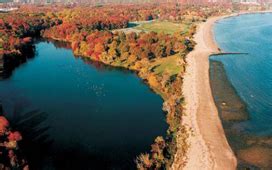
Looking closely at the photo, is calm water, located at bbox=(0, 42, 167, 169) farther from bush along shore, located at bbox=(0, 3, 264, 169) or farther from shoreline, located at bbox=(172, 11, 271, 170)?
shoreline, located at bbox=(172, 11, 271, 170)

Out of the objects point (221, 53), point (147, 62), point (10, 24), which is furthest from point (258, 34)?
point (10, 24)

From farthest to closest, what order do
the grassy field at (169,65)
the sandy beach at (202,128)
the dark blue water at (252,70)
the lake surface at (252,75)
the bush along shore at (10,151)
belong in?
the grassy field at (169,65), the dark blue water at (252,70), the lake surface at (252,75), the sandy beach at (202,128), the bush along shore at (10,151)

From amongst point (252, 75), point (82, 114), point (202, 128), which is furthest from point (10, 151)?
point (252, 75)

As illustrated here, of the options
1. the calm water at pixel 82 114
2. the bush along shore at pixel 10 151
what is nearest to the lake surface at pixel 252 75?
the calm water at pixel 82 114

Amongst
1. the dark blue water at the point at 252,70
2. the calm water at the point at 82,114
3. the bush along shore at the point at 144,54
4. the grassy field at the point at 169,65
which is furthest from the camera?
the grassy field at the point at 169,65

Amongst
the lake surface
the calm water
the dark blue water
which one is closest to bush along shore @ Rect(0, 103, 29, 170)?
the calm water

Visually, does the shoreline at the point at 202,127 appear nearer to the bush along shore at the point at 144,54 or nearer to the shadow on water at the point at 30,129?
the bush along shore at the point at 144,54
